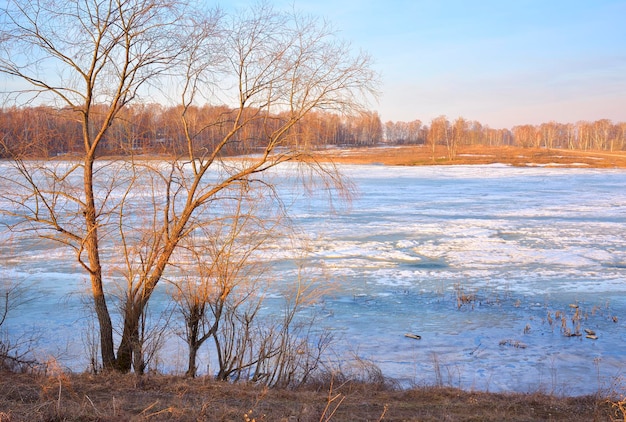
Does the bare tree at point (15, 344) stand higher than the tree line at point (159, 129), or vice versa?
the tree line at point (159, 129)

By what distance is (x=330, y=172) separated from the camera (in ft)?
27.4

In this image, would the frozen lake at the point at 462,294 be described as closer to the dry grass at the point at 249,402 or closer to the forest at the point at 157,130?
the dry grass at the point at 249,402

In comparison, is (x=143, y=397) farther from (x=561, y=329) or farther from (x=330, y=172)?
(x=561, y=329)

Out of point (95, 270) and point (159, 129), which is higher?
point (159, 129)

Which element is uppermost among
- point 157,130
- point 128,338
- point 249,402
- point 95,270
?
point 157,130

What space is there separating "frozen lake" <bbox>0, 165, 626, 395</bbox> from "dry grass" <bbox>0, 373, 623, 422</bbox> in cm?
112

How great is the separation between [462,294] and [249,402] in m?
7.15

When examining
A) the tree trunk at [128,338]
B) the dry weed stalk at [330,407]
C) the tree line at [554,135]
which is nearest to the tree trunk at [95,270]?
the tree trunk at [128,338]

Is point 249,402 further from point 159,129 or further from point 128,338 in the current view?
point 159,129

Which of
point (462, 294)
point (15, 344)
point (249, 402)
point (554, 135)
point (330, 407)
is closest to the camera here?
point (330, 407)

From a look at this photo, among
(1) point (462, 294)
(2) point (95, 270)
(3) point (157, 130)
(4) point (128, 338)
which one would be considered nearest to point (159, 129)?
(3) point (157, 130)

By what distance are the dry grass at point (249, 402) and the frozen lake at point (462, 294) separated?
1.12 metres

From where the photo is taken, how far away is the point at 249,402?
259 inches

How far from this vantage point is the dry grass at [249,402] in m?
5.61
